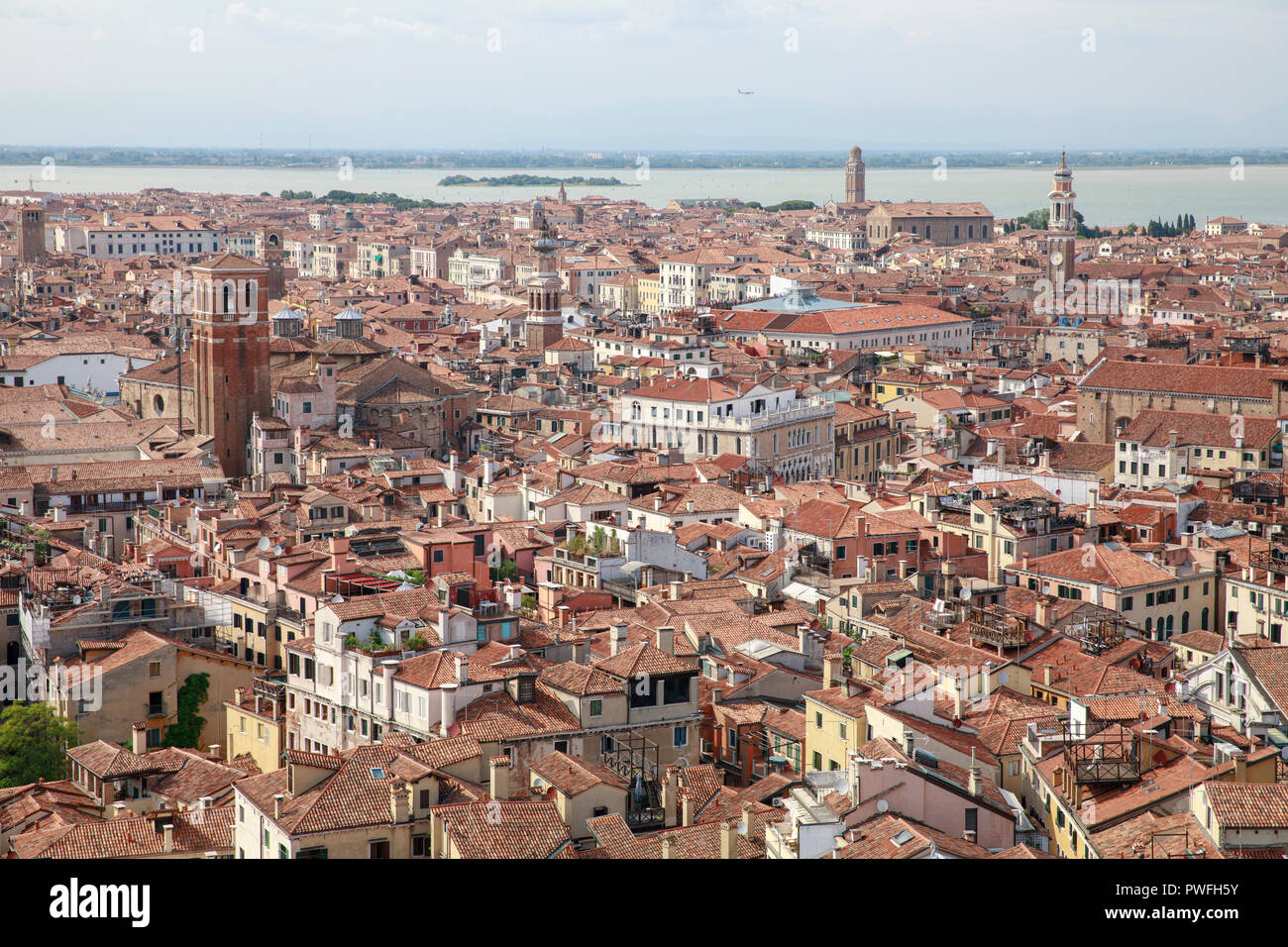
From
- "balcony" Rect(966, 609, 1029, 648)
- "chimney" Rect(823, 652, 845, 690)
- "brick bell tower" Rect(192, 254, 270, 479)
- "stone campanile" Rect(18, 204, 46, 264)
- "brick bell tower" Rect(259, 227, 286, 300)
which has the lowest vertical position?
"balcony" Rect(966, 609, 1029, 648)

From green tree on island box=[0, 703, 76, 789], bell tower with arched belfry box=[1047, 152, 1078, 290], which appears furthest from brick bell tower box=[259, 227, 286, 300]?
green tree on island box=[0, 703, 76, 789]

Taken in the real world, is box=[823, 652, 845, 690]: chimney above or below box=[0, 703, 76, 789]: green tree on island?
above

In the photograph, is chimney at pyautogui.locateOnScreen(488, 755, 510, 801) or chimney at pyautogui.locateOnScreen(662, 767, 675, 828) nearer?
chimney at pyautogui.locateOnScreen(488, 755, 510, 801)

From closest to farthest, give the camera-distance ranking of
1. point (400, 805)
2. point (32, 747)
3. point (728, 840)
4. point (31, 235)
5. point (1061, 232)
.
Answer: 1. point (728, 840)
2. point (400, 805)
3. point (32, 747)
4. point (1061, 232)
5. point (31, 235)

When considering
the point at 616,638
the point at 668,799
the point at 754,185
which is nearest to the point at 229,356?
the point at 616,638

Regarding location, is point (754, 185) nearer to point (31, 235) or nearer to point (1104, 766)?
point (31, 235)

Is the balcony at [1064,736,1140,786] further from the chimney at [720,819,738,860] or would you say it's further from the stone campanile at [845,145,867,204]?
the stone campanile at [845,145,867,204]
